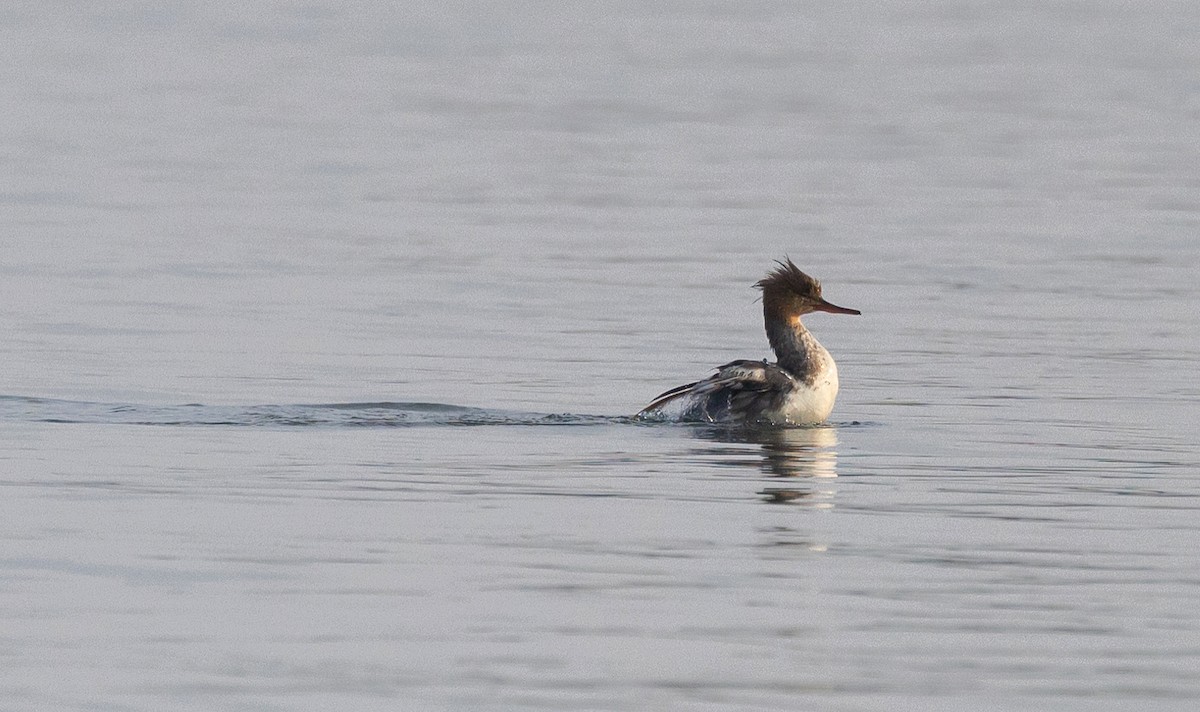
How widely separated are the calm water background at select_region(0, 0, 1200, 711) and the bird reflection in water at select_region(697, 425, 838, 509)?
6 cm

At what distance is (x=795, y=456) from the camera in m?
13.2

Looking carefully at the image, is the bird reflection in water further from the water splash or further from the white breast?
the water splash

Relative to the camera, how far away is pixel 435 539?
33.4ft

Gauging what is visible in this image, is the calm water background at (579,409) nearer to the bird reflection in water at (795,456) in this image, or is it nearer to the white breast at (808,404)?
the bird reflection in water at (795,456)

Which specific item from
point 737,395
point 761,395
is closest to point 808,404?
point 761,395

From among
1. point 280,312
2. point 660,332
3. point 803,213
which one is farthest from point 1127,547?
point 803,213

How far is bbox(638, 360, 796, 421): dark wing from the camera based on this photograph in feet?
48.6

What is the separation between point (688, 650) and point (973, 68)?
143 ft

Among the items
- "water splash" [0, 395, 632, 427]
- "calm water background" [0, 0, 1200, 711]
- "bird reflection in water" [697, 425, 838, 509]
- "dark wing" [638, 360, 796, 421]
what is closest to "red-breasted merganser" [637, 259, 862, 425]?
"dark wing" [638, 360, 796, 421]

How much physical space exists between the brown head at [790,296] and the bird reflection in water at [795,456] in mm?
1149

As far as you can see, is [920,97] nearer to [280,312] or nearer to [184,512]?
[280,312]

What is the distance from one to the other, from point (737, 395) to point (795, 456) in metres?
1.73

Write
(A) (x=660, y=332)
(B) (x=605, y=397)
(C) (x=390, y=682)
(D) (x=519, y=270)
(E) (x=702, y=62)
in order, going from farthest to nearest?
(E) (x=702, y=62), (D) (x=519, y=270), (A) (x=660, y=332), (B) (x=605, y=397), (C) (x=390, y=682)

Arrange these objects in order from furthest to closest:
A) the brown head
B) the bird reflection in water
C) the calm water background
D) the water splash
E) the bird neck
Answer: the brown head → the bird neck → the water splash → the bird reflection in water → the calm water background
